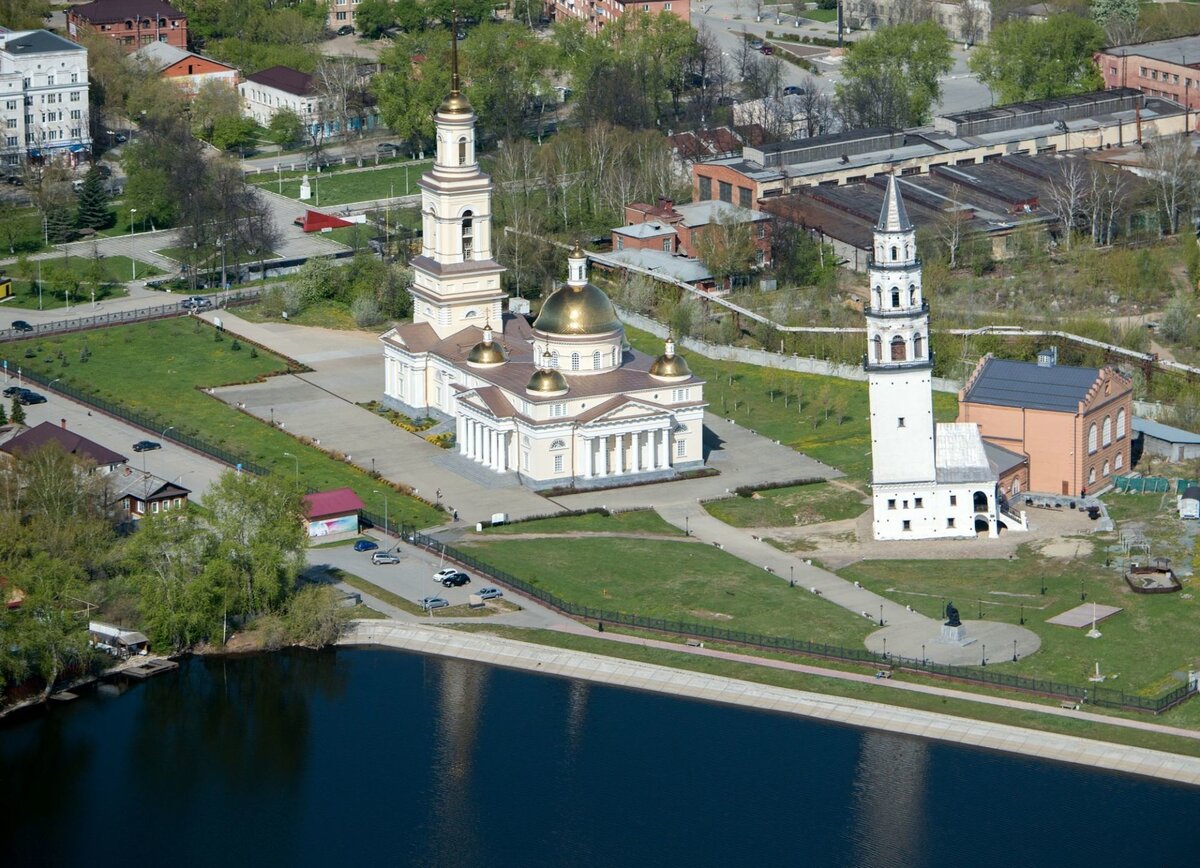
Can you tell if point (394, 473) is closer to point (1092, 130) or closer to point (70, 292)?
point (70, 292)

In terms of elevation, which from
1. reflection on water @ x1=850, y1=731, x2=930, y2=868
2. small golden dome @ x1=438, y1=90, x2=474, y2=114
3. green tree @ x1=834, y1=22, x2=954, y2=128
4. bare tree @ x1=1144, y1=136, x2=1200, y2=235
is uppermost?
small golden dome @ x1=438, y1=90, x2=474, y2=114

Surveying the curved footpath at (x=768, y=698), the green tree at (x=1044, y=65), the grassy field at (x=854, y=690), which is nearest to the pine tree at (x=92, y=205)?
the green tree at (x=1044, y=65)

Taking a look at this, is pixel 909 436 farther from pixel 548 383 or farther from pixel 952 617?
pixel 548 383

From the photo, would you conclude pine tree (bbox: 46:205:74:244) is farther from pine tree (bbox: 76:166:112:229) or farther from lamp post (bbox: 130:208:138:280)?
lamp post (bbox: 130:208:138:280)

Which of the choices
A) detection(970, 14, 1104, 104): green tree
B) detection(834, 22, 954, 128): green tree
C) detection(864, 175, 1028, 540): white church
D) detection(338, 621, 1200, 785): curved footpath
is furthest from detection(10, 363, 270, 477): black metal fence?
detection(970, 14, 1104, 104): green tree

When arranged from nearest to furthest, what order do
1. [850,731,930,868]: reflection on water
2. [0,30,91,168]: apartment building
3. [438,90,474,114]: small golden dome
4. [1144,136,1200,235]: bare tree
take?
[850,731,930,868]: reflection on water, [438,90,474,114]: small golden dome, [1144,136,1200,235]: bare tree, [0,30,91,168]: apartment building

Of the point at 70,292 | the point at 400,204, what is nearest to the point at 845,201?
the point at 400,204
